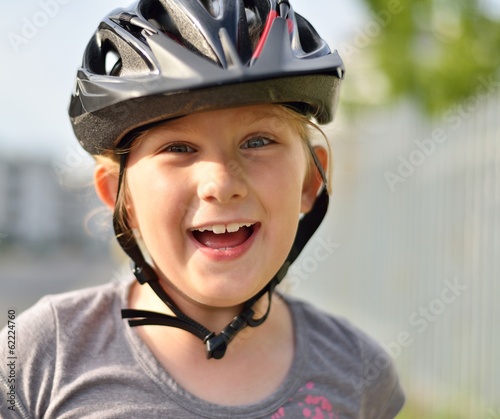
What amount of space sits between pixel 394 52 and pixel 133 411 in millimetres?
10850

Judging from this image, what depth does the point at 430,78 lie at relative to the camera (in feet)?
36.7

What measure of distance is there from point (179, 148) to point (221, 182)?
0.23 metres

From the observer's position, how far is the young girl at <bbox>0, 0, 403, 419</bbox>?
2301 millimetres

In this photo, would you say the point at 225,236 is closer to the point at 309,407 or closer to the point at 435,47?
the point at 309,407

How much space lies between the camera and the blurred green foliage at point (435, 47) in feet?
34.4

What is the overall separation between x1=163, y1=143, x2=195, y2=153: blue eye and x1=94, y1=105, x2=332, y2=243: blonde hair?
113mm

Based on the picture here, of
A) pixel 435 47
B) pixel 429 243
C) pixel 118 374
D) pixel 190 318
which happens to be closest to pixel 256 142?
pixel 190 318

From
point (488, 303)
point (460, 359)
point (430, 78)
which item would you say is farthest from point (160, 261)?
point (430, 78)

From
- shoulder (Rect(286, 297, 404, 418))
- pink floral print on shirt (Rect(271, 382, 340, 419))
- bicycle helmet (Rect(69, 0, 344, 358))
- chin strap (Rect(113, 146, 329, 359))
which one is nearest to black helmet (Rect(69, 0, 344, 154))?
bicycle helmet (Rect(69, 0, 344, 358))

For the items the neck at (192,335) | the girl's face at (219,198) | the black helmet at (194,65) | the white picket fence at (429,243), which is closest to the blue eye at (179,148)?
the girl's face at (219,198)

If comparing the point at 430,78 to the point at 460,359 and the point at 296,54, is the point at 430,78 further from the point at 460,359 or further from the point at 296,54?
the point at 296,54

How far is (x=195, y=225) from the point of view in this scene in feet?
7.69

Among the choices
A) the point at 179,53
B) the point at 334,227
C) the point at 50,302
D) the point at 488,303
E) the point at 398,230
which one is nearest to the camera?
the point at 179,53

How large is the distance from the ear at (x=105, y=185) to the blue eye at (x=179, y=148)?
420 millimetres
